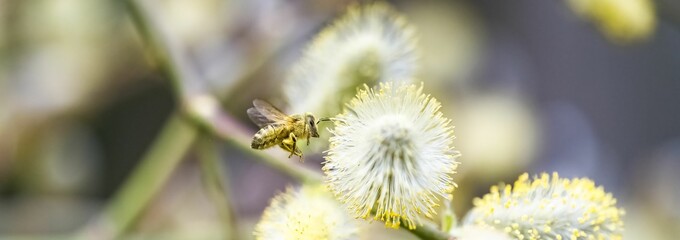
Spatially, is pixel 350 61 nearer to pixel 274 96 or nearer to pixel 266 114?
pixel 266 114

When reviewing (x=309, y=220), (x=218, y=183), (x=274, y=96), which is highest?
(x=274, y=96)

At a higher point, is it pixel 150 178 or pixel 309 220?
pixel 150 178

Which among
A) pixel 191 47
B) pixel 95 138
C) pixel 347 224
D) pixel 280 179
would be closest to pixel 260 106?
pixel 347 224

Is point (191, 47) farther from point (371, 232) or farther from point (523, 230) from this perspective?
point (523, 230)

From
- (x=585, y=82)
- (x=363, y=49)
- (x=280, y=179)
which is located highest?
(x=585, y=82)

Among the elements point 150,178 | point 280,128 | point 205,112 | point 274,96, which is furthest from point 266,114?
point 274,96

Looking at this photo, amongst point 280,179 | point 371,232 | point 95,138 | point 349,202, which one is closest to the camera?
point 349,202
